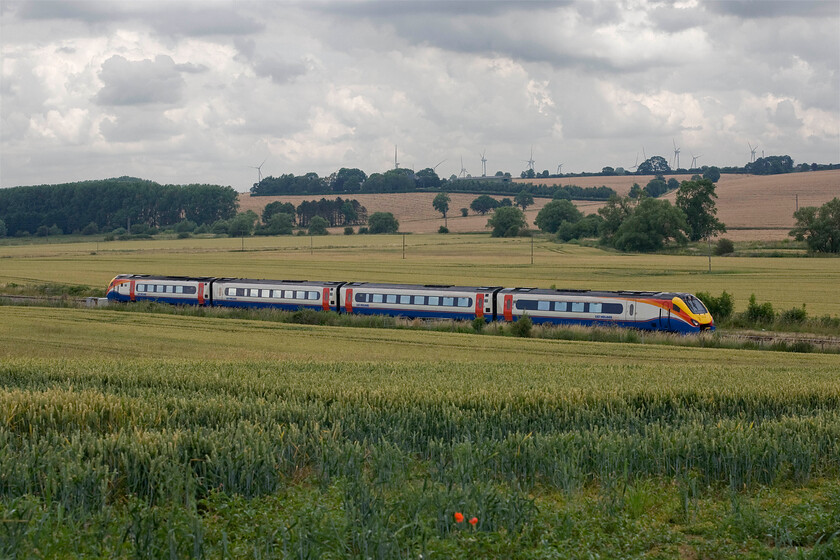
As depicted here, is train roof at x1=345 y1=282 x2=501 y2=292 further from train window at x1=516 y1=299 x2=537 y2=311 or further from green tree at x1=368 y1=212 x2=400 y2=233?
green tree at x1=368 y1=212 x2=400 y2=233

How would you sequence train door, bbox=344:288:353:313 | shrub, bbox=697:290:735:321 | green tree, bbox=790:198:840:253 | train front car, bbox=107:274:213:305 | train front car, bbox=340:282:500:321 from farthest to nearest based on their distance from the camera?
green tree, bbox=790:198:840:253
train front car, bbox=107:274:213:305
train door, bbox=344:288:353:313
shrub, bbox=697:290:735:321
train front car, bbox=340:282:500:321

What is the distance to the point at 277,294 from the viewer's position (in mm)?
54031

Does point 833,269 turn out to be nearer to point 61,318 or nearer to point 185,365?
point 61,318

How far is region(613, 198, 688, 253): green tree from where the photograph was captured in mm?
117750

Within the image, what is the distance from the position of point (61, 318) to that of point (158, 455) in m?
37.4

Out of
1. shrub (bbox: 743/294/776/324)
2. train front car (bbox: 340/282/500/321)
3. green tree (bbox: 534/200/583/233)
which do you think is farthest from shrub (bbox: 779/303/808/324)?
green tree (bbox: 534/200/583/233)

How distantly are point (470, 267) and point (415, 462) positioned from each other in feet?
263

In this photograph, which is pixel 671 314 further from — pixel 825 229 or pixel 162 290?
pixel 825 229

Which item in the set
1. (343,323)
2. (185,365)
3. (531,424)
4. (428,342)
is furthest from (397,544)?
(343,323)

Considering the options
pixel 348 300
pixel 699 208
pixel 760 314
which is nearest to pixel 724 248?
pixel 699 208

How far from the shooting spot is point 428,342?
3747cm

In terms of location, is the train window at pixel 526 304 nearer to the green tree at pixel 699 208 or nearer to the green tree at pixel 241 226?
the green tree at pixel 699 208

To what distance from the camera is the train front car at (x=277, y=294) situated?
52.5m

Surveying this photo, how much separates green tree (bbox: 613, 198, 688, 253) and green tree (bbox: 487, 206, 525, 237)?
35352 mm
